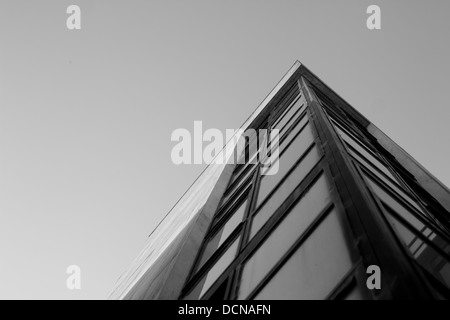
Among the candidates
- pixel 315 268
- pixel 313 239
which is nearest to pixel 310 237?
pixel 313 239

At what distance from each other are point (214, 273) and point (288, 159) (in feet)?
7.40

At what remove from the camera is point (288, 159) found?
565cm

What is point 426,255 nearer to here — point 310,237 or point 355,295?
point 310,237

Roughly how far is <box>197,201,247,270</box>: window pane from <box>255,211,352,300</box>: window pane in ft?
8.10

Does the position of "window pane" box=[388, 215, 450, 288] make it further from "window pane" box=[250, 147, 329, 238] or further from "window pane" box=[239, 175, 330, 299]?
"window pane" box=[250, 147, 329, 238]

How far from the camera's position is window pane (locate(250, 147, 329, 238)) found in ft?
14.4

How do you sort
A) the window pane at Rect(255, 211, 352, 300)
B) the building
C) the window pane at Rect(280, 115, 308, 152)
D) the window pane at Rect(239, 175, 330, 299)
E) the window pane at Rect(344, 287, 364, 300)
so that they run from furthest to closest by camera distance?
the window pane at Rect(280, 115, 308, 152) < the window pane at Rect(239, 175, 330, 299) < the window pane at Rect(255, 211, 352, 300) < the building < the window pane at Rect(344, 287, 364, 300)

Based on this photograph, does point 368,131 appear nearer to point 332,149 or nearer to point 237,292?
point 332,149

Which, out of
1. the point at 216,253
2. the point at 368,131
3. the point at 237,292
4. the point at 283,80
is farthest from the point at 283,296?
the point at 283,80

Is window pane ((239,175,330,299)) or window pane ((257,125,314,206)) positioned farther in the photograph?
window pane ((257,125,314,206))

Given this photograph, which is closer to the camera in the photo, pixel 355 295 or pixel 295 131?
pixel 355 295

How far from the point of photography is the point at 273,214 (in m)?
4.26

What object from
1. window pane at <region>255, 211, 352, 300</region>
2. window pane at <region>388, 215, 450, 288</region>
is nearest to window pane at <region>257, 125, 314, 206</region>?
window pane at <region>388, 215, 450, 288</region>
